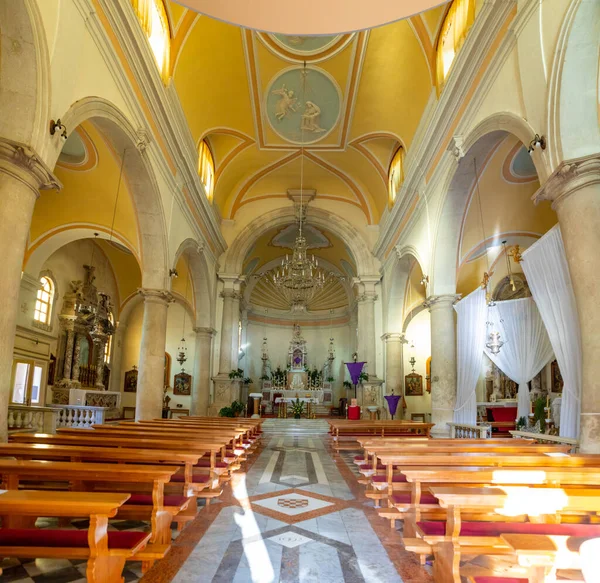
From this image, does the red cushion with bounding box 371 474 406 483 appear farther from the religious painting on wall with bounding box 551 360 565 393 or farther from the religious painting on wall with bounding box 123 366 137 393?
the religious painting on wall with bounding box 123 366 137 393

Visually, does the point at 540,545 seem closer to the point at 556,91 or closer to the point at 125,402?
the point at 556,91

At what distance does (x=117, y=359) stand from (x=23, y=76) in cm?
1521

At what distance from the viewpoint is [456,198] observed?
9.62m

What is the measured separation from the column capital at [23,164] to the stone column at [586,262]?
548cm

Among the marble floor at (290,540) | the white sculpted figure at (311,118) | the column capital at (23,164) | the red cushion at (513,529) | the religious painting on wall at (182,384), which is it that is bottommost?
the marble floor at (290,540)

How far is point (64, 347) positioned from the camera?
14.5 meters

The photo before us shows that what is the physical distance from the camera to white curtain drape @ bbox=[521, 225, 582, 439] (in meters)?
5.48

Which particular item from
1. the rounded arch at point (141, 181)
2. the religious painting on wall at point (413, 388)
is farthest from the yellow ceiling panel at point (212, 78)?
the religious painting on wall at point (413, 388)

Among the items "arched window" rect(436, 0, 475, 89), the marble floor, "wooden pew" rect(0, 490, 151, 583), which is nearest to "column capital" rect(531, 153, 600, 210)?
the marble floor

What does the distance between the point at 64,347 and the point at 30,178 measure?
1090cm

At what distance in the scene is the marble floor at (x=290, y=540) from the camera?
10.4ft

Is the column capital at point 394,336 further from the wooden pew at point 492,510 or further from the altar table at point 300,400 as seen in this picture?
the wooden pew at point 492,510

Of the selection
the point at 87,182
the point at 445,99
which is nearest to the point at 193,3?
the point at 445,99

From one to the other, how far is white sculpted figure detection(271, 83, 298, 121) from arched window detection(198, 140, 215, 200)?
2.43 meters
